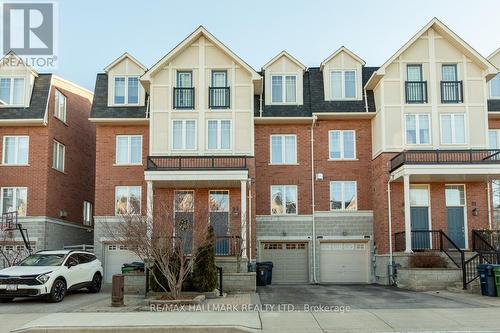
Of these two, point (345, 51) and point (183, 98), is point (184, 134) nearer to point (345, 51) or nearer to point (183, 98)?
point (183, 98)

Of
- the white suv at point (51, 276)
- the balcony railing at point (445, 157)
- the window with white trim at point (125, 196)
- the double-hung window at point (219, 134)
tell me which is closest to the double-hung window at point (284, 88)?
the double-hung window at point (219, 134)

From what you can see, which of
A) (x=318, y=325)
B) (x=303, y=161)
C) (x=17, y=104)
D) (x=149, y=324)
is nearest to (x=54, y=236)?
(x=17, y=104)

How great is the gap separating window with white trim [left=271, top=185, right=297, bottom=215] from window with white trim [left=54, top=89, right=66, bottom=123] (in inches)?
435

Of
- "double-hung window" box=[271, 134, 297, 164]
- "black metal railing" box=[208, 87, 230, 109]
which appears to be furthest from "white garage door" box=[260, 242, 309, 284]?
"black metal railing" box=[208, 87, 230, 109]

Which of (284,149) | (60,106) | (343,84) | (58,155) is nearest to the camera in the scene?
(284,149)

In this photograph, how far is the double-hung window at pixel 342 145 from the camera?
26.5 meters

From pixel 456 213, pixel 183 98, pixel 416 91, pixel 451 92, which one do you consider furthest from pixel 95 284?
pixel 451 92

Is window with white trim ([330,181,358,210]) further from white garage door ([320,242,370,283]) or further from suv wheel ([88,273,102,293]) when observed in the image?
suv wheel ([88,273,102,293])

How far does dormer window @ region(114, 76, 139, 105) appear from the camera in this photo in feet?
87.9

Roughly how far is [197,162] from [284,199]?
15.5ft

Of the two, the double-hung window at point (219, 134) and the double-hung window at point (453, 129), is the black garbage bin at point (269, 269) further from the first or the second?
the double-hung window at point (453, 129)

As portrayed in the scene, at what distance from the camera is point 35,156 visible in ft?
86.6

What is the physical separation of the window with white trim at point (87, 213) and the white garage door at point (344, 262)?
13.1 m

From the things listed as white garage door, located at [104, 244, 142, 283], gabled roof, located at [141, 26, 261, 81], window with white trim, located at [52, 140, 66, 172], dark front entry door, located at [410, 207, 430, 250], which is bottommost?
white garage door, located at [104, 244, 142, 283]
